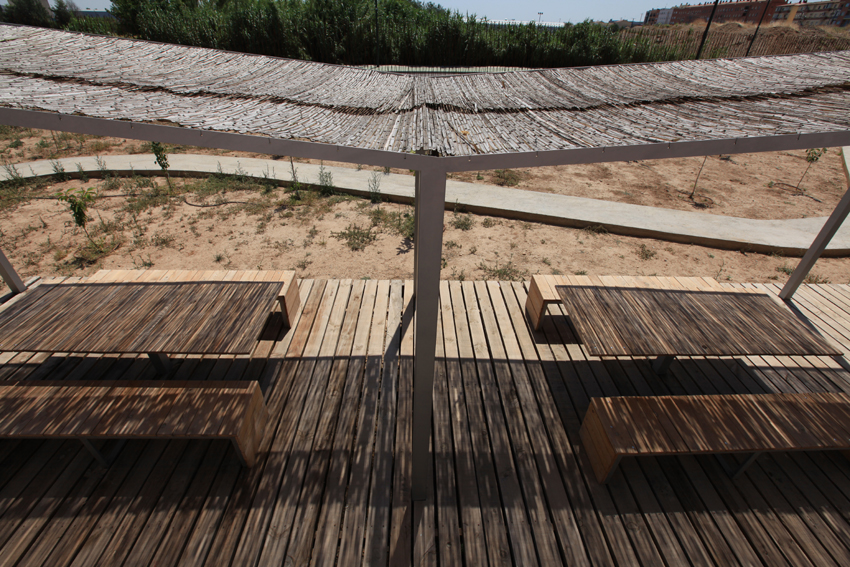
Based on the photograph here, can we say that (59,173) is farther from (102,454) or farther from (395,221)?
(102,454)

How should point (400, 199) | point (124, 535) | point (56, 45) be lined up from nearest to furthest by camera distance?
point (124, 535), point (56, 45), point (400, 199)

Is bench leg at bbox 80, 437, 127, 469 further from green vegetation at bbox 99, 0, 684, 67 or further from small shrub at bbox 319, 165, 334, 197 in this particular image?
green vegetation at bbox 99, 0, 684, 67

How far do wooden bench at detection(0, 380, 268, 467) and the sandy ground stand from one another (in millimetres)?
2686

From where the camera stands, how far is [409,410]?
10.5 feet

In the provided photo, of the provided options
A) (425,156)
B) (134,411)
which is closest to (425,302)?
(425,156)

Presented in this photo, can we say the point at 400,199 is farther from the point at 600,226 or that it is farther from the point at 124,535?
the point at 124,535

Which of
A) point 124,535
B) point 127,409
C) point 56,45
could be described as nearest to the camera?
point 124,535

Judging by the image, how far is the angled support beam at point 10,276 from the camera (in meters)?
3.91

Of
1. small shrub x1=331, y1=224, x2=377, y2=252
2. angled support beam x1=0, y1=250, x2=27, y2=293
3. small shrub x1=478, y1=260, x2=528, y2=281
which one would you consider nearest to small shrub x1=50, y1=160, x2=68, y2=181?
angled support beam x1=0, y1=250, x2=27, y2=293

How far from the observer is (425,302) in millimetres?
2025

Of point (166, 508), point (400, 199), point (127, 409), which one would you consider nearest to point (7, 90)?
point (127, 409)

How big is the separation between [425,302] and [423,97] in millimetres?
1701

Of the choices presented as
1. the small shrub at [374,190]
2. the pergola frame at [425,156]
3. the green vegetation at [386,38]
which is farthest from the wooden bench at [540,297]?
the green vegetation at [386,38]

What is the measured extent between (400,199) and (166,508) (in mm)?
5930
